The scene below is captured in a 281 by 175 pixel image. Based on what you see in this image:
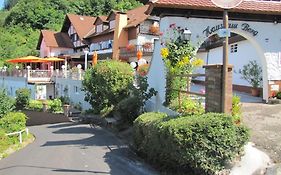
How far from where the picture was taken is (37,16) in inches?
3209

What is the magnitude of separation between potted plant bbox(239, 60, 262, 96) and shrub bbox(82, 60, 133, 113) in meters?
6.05

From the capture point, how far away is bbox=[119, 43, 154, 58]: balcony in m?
32.5

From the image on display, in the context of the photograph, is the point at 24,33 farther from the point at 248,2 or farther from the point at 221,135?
the point at 221,135

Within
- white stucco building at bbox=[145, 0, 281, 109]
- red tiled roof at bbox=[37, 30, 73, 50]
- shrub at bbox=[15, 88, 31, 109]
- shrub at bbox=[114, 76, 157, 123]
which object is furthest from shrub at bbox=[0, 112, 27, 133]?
red tiled roof at bbox=[37, 30, 73, 50]

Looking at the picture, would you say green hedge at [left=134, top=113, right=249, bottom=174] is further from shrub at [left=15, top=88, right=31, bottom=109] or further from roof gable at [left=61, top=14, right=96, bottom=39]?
roof gable at [left=61, top=14, right=96, bottom=39]

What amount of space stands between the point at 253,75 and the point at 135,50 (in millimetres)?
16623

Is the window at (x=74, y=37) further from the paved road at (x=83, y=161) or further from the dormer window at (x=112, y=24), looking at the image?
the paved road at (x=83, y=161)

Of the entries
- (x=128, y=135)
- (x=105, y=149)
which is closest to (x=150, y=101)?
(x=128, y=135)

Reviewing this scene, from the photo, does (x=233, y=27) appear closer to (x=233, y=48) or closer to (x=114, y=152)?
(x=114, y=152)

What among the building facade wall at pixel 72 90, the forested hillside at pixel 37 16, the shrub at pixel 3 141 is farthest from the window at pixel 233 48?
the forested hillside at pixel 37 16

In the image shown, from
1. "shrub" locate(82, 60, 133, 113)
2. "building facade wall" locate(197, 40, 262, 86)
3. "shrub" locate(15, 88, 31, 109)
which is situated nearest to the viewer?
"building facade wall" locate(197, 40, 262, 86)

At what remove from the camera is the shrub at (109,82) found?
810 inches

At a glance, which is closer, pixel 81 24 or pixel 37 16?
pixel 81 24

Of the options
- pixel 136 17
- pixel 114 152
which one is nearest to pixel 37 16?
pixel 136 17
